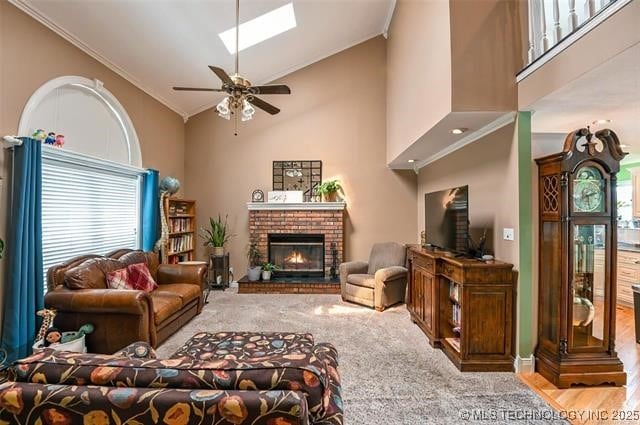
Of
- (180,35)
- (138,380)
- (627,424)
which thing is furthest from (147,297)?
(627,424)

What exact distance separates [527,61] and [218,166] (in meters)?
5.19

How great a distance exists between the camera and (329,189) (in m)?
5.98

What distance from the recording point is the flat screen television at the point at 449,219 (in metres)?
3.29

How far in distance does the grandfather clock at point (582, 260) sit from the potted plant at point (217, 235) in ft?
16.4

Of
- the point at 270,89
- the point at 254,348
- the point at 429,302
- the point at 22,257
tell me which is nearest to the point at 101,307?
the point at 22,257

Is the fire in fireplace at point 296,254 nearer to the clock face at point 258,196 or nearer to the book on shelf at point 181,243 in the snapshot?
the clock face at point 258,196

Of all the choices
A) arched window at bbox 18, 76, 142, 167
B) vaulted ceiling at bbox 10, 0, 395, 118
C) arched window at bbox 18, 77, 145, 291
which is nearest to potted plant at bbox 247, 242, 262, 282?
arched window at bbox 18, 77, 145, 291

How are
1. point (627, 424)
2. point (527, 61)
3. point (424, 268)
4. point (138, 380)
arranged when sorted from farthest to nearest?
point (424, 268) → point (527, 61) → point (627, 424) → point (138, 380)

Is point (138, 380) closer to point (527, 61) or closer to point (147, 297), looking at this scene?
point (147, 297)

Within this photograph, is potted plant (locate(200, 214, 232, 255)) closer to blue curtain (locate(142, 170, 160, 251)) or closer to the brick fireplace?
the brick fireplace

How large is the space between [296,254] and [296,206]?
0.95 m

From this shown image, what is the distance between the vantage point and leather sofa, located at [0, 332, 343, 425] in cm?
103

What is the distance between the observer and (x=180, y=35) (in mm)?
4219

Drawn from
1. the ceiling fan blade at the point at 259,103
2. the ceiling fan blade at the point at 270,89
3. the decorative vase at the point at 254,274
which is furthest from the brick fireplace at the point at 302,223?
the ceiling fan blade at the point at 270,89
